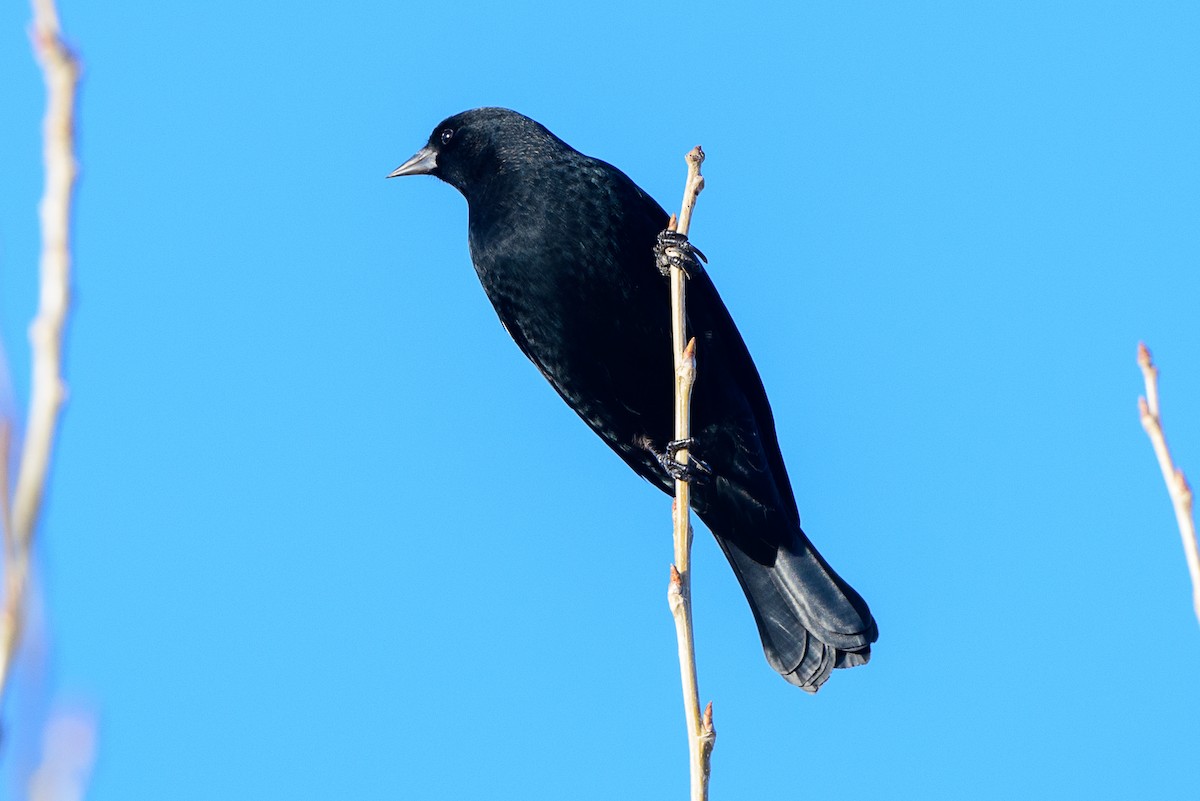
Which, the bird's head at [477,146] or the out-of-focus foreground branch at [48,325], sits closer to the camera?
the out-of-focus foreground branch at [48,325]

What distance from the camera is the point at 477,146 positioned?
6520 millimetres

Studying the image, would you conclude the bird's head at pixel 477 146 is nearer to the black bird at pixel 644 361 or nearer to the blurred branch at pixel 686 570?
the black bird at pixel 644 361

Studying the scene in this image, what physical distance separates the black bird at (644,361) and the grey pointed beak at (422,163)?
36.8 inches

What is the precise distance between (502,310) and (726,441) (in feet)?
3.41

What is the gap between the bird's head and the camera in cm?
611

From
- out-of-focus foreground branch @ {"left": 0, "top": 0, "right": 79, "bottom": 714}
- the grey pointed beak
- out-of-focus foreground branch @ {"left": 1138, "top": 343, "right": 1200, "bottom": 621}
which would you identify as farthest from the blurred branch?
the grey pointed beak

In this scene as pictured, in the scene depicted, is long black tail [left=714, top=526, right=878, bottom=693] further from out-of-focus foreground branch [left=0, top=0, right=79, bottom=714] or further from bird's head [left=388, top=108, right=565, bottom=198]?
out-of-focus foreground branch [left=0, top=0, right=79, bottom=714]

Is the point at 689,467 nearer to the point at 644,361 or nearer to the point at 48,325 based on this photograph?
the point at 644,361

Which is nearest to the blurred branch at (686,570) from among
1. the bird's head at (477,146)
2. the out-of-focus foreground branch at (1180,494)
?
the out-of-focus foreground branch at (1180,494)

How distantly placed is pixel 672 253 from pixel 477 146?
1.52 meters

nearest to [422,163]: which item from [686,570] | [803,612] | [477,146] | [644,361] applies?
[477,146]

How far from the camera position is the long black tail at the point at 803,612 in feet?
18.6

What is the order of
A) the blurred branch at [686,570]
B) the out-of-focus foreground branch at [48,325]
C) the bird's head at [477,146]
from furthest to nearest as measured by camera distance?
1. the bird's head at [477,146]
2. the blurred branch at [686,570]
3. the out-of-focus foreground branch at [48,325]

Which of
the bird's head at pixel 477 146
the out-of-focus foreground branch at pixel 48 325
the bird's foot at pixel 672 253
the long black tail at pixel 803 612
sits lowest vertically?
the out-of-focus foreground branch at pixel 48 325
